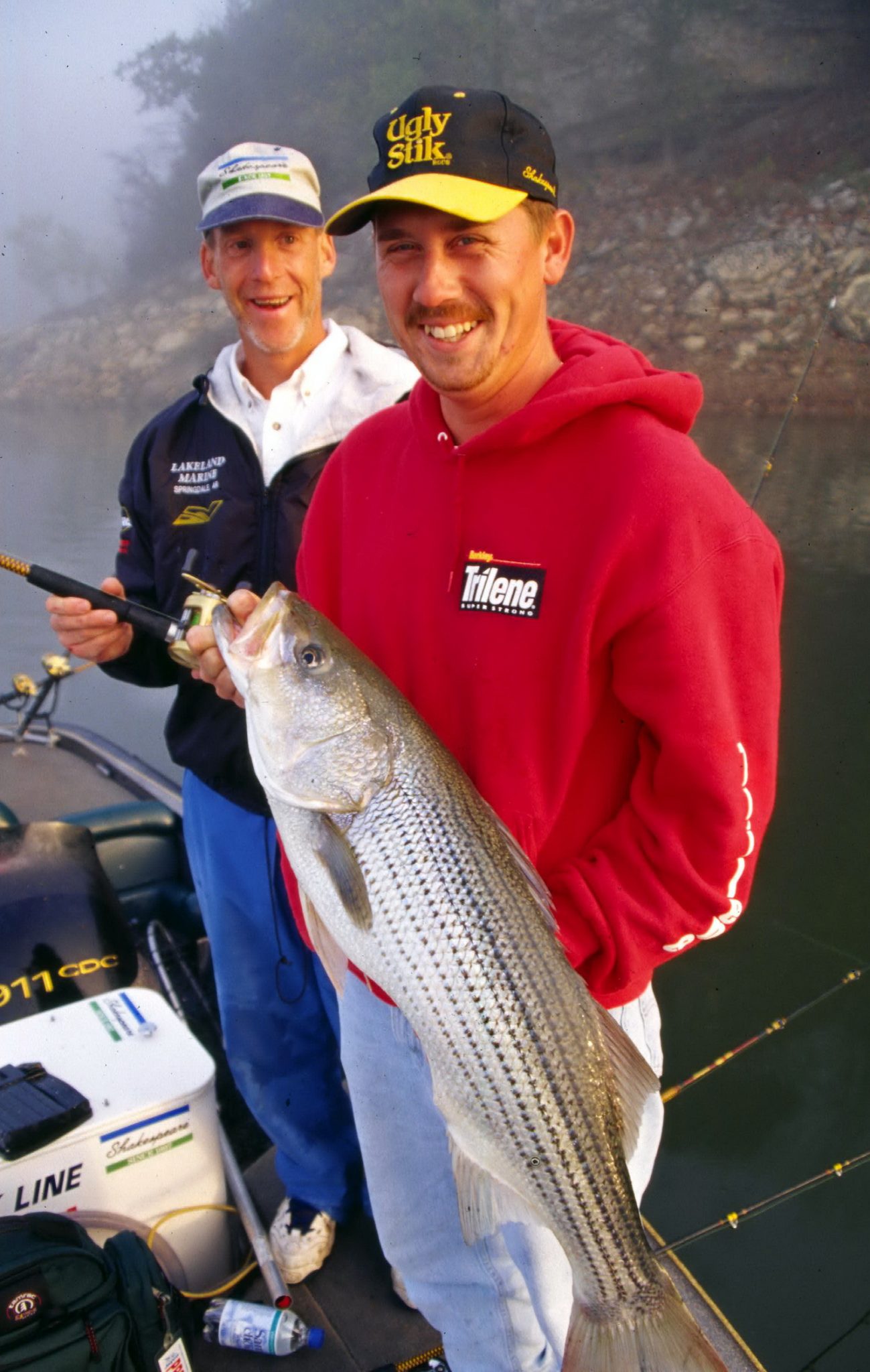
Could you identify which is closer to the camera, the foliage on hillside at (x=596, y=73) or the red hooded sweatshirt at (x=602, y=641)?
the red hooded sweatshirt at (x=602, y=641)

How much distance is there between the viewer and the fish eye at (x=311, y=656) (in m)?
1.57

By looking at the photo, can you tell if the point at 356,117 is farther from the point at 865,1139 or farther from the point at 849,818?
the point at 865,1139

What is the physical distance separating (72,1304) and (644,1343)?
1.08 m

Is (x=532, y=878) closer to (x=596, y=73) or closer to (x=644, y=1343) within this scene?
(x=644, y=1343)

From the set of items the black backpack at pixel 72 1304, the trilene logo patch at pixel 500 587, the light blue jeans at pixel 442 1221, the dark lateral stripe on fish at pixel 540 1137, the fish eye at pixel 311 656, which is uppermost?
the trilene logo patch at pixel 500 587

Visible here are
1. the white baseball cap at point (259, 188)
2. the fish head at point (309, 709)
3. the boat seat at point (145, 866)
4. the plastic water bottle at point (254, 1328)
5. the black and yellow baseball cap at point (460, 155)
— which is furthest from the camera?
the boat seat at point (145, 866)

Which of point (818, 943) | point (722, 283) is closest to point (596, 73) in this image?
point (722, 283)

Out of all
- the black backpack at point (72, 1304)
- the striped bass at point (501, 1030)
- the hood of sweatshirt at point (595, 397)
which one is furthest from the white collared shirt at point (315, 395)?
the black backpack at point (72, 1304)

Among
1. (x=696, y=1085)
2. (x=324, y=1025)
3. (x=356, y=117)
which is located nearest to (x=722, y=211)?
(x=356, y=117)

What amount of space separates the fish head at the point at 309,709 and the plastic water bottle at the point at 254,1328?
1.54 m

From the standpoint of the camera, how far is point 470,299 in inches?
58.6

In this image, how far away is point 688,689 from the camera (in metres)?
1.30

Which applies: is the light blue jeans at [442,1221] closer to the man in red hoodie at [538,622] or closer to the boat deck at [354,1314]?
the man in red hoodie at [538,622]

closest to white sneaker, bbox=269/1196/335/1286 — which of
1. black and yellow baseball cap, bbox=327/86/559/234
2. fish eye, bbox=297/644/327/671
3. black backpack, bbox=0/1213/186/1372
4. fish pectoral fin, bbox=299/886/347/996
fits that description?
black backpack, bbox=0/1213/186/1372
